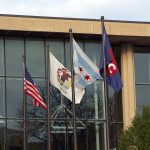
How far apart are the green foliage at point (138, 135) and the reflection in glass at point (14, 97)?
19.2 feet

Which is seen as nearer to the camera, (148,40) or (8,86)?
(8,86)

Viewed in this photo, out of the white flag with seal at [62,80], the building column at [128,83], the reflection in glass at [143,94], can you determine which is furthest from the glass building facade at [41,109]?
the white flag with seal at [62,80]

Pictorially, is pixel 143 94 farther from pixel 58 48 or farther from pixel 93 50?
pixel 58 48

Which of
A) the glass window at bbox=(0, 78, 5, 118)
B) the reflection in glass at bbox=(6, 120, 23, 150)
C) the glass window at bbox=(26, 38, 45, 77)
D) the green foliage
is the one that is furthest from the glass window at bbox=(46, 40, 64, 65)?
the green foliage

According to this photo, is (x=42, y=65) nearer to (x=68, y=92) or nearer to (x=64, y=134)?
(x=64, y=134)

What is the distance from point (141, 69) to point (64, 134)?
20.3ft

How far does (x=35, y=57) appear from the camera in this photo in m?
32.0

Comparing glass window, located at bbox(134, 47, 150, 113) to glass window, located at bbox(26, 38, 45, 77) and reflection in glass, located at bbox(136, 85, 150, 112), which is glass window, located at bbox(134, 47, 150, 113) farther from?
glass window, located at bbox(26, 38, 45, 77)

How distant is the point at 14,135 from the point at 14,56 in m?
4.12

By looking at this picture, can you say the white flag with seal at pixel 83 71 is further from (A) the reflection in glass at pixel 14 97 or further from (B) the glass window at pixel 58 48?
(B) the glass window at pixel 58 48

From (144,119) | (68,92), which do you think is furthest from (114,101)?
(68,92)

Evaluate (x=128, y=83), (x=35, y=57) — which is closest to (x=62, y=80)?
(x=35, y=57)

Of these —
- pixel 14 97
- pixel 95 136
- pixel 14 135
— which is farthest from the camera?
pixel 95 136

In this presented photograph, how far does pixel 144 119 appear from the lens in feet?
92.0
